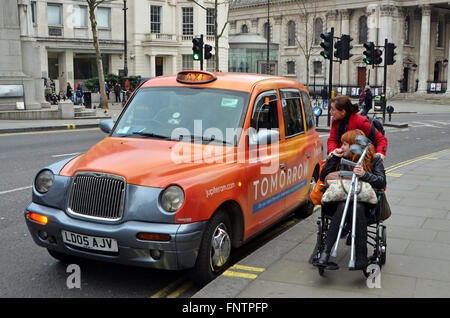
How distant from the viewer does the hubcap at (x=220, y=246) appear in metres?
4.83

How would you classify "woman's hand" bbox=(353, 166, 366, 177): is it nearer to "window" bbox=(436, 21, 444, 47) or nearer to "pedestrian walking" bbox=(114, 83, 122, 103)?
"pedestrian walking" bbox=(114, 83, 122, 103)

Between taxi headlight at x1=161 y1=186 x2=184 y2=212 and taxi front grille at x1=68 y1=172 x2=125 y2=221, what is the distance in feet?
1.20

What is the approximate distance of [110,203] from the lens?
14.9 ft

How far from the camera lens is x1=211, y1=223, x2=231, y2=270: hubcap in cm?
483

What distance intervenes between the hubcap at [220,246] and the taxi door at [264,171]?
0.45m

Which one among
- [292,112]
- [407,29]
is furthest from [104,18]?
[292,112]

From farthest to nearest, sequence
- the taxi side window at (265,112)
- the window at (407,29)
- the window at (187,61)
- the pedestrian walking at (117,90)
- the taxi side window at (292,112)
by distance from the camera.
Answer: the window at (407,29) → the window at (187,61) → the pedestrian walking at (117,90) → the taxi side window at (292,112) → the taxi side window at (265,112)

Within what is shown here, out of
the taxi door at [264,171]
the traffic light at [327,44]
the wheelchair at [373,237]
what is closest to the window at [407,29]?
the traffic light at [327,44]

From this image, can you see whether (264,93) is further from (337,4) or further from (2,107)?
(337,4)

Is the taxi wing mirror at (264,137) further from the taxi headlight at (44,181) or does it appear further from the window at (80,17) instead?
the window at (80,17)

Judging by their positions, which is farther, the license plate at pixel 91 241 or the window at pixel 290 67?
the window at pixel 290 67

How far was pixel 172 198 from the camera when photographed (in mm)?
4457

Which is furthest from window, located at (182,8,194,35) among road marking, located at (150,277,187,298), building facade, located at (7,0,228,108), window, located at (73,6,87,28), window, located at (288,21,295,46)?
road marking, located at (150,277,187,298)

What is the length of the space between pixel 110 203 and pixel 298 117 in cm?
322
